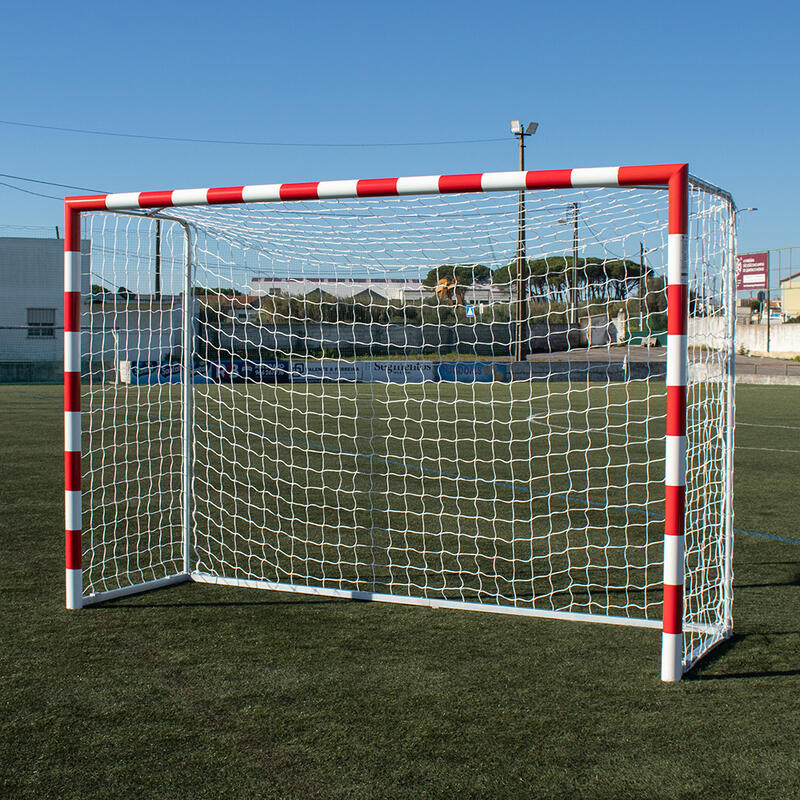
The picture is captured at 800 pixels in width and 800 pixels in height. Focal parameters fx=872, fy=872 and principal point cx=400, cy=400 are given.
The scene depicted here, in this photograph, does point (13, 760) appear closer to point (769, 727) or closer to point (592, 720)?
point (592, 720)

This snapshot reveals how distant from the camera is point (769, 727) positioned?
9.83 ft

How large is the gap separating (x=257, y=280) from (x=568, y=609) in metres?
4.76

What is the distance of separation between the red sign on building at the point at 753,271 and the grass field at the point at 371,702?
4182 cm

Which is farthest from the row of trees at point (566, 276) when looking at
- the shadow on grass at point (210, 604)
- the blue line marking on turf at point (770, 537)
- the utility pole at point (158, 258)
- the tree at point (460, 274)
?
the shadow on grass at point (210, 604)

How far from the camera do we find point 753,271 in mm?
44500

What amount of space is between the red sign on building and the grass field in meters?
41.8

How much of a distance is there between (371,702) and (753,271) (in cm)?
4575

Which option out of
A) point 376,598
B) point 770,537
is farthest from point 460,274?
point 376,598

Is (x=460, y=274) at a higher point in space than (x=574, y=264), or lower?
higher

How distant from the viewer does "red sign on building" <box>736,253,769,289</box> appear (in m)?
43.2

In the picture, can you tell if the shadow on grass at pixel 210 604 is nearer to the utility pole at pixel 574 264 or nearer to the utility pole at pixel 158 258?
the utility pole at pixel 158 258

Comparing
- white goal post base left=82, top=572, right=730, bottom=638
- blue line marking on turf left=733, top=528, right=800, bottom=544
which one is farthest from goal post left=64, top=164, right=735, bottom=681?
blue line marking on turf left=733, top=528, right=800, bottom=544

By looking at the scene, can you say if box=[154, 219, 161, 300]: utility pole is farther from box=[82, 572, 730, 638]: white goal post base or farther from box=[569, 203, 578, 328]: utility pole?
box=[569, 203, 578, 328]: utility pole

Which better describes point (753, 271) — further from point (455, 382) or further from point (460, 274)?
point (455, 382)
